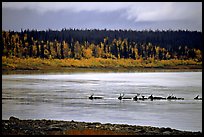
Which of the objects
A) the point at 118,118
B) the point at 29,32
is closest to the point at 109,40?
the point at 29,32

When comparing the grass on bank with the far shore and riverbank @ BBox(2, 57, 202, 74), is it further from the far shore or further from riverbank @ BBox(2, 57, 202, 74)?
the far shore

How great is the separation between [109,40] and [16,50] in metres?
32.9

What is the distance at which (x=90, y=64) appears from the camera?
123250mm

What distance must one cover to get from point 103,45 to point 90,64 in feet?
25.1

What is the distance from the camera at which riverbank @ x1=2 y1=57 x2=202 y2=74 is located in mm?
106238

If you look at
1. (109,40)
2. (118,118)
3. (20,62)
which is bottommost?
(118,118)

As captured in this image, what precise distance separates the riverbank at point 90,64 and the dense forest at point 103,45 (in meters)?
1.89

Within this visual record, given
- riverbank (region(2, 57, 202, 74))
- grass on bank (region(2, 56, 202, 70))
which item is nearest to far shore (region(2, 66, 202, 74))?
riverbank (region(2, 57, 202, 74))

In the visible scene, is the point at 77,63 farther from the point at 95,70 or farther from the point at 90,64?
the point at 95,70

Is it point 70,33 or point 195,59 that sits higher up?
point 70,33

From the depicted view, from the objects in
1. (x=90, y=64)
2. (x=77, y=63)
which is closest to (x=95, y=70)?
(x=90, y=64)

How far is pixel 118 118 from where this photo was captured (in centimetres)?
2775

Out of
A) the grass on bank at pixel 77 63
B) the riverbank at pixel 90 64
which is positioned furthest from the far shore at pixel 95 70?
the grass on bank at pixel 77 63

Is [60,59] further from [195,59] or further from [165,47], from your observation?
[195,59]
